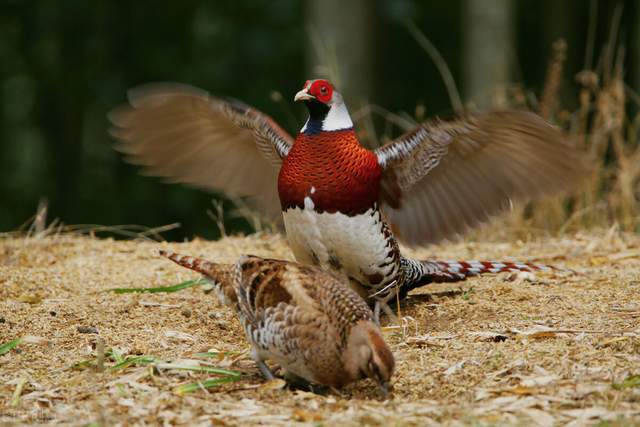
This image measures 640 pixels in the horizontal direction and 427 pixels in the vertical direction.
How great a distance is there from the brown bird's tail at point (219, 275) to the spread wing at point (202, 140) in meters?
1.01

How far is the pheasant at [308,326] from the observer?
373cm

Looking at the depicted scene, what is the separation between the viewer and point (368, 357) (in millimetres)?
3682

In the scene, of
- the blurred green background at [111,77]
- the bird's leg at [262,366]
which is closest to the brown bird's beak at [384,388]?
the bird's leg at [262,366]

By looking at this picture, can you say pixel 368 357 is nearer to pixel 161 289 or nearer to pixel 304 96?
pixel 304 96

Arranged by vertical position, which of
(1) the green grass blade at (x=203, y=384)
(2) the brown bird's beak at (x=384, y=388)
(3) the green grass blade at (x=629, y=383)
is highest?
(3) the green grass blade at (x=629, y=383)

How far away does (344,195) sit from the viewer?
471 cm

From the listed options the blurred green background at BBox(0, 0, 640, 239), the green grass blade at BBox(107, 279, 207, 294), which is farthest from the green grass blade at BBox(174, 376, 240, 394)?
the blurred green background at BBox(0, 0, 640, 239)

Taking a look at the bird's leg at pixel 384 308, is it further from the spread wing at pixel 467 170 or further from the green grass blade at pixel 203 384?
the green grass blade at pixel 203 384

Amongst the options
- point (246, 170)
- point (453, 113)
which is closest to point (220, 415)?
point (453, 113)

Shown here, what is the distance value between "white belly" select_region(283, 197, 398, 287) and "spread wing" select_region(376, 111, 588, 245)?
1.29 ft

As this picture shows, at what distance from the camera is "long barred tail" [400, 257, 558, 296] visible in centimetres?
520

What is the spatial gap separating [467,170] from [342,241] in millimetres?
862

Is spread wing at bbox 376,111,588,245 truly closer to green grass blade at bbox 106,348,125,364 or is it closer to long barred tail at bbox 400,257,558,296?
long barred tail at bbox 400,257,558,296

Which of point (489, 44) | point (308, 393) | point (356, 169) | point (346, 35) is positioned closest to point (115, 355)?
point (308, 393)
